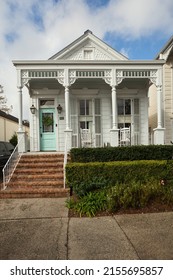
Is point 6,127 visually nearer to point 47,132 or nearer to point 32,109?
point 32,109

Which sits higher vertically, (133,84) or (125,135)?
(133,84)

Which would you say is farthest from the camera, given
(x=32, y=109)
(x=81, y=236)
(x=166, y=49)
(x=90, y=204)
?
(x=166, y=49)

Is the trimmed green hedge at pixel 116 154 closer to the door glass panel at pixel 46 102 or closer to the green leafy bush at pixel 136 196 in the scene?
the green leafy bush at pixel 136 196

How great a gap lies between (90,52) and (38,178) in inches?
288

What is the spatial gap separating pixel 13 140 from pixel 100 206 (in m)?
18.8

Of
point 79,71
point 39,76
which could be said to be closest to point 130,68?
point 79,71

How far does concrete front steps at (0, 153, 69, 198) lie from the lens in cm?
721

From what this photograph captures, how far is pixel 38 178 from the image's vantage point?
8078mm

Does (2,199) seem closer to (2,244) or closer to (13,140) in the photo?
(2,244)

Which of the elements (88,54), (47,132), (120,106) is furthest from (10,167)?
(88,54)

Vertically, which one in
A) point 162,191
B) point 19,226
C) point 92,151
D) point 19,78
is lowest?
point 19,226

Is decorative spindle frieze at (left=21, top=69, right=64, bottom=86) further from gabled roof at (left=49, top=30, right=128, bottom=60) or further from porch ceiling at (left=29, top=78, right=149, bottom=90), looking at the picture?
gabled roof at (left=49, top=30, right=128, bottom=60)

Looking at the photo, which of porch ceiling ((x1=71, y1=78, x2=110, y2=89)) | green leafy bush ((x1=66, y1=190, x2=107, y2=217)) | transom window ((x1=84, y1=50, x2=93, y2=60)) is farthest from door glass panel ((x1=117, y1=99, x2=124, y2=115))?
green leafy bush ((x1=66, y1=190, x2=107, y2=217))

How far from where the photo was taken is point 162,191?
20.0ft
